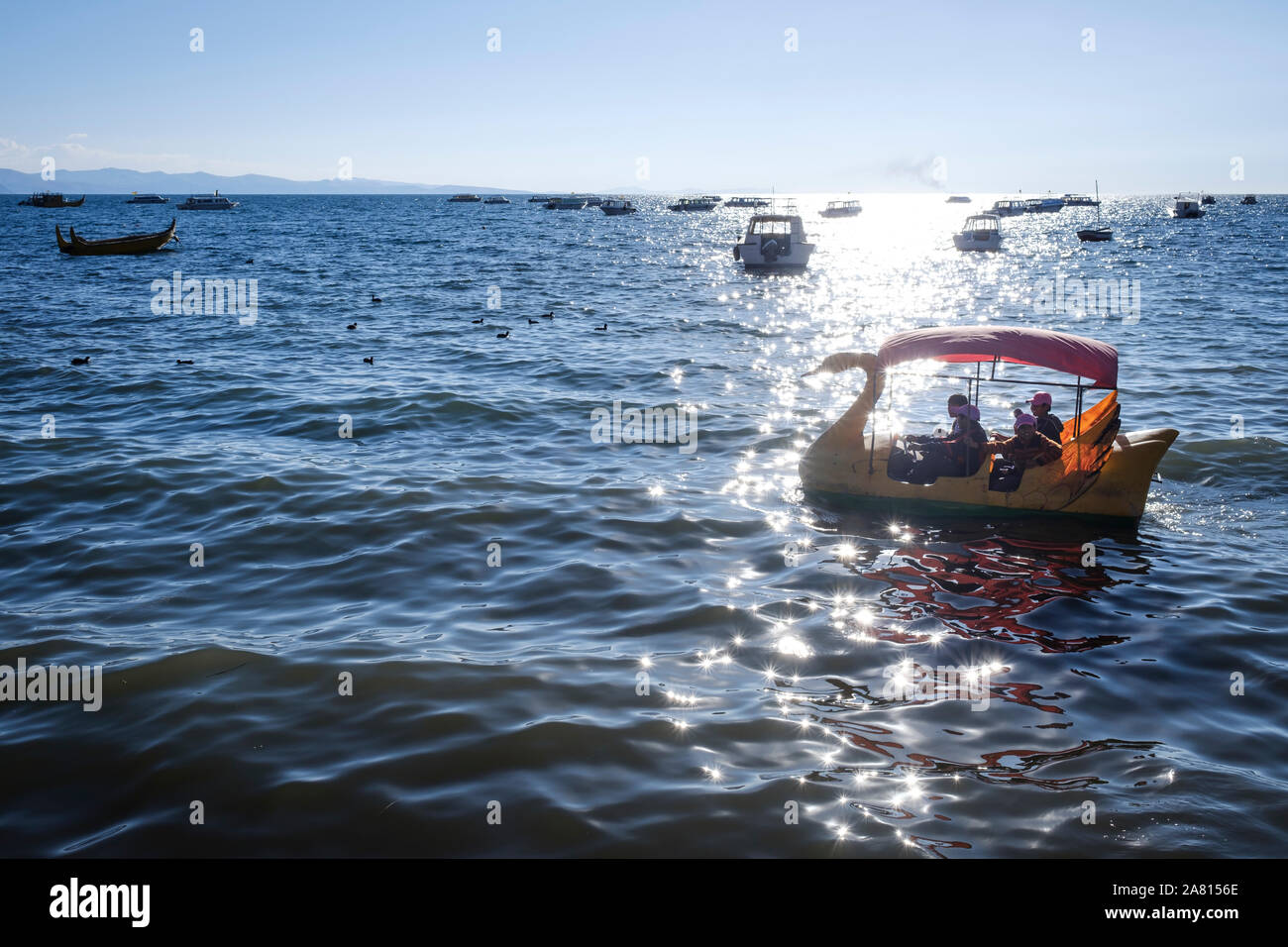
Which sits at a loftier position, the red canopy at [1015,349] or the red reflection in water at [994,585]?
the red canopy at [1015,349]

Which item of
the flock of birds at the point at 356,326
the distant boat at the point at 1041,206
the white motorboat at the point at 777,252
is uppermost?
the distant boat at the point at 1041,206

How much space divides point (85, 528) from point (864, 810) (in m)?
10.5

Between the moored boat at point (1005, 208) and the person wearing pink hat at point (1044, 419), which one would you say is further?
the moored boat at point (1005, 208)

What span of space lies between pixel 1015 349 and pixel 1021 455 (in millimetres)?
1478

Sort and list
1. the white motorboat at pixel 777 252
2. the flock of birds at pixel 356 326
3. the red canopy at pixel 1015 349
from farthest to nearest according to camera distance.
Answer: the white motorboat at pixel 777 252 → the flock of birds at pixel 356 326 → the red canopy at pixel 1015 349

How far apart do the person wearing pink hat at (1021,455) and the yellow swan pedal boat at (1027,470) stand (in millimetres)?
90

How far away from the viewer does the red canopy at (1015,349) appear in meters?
11.7

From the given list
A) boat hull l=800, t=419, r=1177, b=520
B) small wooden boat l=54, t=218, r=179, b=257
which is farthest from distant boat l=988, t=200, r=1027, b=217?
boat hull l=800, t=419, r=1177, b=520

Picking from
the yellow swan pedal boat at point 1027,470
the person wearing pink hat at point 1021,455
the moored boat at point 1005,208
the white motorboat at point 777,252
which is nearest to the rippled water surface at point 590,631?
the yellow swan pedal boat at point 1027,470

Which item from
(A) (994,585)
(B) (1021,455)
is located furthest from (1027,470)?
(A) (994,585)

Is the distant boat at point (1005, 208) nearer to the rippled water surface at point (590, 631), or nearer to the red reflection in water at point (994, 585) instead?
the rippled water surface at point (590, 631)

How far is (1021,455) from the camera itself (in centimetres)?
1214

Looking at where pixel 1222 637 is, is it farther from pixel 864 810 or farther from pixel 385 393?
pixel 385 393

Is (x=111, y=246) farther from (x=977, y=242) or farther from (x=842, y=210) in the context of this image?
(x=842, y=210)
